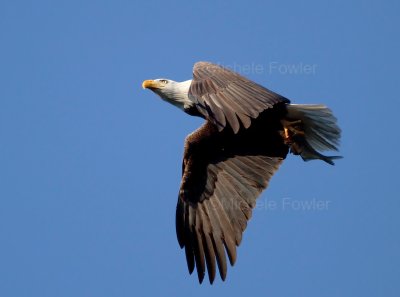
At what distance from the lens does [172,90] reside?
1025 cm

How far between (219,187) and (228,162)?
0.37 metres

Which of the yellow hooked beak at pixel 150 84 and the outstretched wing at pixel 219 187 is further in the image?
the yellow hooked beak at pixel 150 84

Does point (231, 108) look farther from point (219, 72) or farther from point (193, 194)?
point (193, 194)

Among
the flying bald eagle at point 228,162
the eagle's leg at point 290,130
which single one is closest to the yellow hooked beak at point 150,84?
the flying bald eagle at point 228,162

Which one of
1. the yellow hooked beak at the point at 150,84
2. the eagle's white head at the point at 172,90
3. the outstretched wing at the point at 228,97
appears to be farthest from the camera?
the yellow hooked beak at the point at 150,84

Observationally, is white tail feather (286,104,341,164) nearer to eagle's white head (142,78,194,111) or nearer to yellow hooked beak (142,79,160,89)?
eagle's white head (142,78,194,111)

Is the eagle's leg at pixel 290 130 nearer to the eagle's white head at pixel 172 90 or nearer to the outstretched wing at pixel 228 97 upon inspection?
the outstretched wing at pixel 228 97

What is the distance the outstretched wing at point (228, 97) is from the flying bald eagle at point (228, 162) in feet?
3.13

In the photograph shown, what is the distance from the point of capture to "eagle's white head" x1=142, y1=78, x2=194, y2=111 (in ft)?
33.3

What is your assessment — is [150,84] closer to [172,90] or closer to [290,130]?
[172,90]

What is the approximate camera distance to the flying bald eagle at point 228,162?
1011 centimetres

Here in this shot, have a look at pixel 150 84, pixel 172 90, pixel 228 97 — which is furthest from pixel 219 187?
pixel 228 97

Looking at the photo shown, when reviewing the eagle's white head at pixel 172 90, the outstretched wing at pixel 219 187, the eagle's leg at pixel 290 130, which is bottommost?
the outstretched wing at pixel 219 187

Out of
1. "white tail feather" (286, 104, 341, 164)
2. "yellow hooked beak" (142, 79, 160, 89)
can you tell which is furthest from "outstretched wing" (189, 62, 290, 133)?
"yellow hooked beak" (142, 79, 160, 89)
